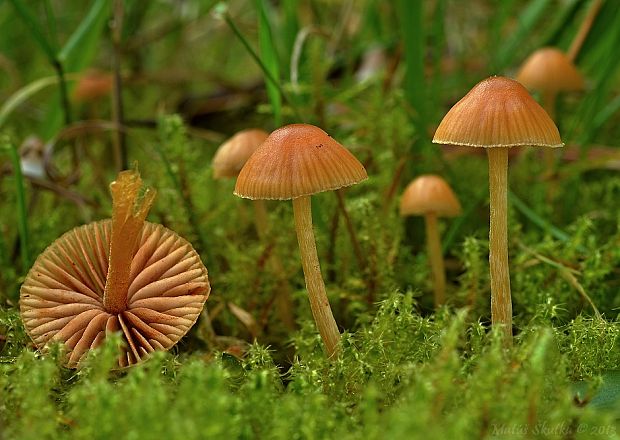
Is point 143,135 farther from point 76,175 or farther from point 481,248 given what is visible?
point 481,248

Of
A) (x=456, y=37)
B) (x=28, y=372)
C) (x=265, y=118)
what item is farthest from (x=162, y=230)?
(x=456, y=37)

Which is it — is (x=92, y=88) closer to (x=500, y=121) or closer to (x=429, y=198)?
(x=429, y=198)

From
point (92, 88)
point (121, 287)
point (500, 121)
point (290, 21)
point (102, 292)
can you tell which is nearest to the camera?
point (500, 121)

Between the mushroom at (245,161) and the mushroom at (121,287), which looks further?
the mushroom at (245,161)

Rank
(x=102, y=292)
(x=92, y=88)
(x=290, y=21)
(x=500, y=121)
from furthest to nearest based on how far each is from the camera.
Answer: (x=92, y=88) < (x=290, y=21) < (x=102, y=292) < (x=500, y=121)

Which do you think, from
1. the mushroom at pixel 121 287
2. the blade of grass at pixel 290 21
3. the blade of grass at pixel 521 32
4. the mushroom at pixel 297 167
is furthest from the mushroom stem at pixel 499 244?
the blade of grass at pixel 521 32

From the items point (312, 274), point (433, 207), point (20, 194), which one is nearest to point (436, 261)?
point (433, 207)

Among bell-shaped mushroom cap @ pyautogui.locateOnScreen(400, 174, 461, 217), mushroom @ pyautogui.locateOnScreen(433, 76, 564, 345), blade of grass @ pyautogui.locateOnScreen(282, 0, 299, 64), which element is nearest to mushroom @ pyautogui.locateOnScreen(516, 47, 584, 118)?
bell-shaped mushroom cap @ pyautogui.locateOnScreen(400, 174, 461, 217)

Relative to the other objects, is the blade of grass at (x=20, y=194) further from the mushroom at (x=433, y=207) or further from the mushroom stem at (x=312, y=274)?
the mushroom at (x=433, y=207)
